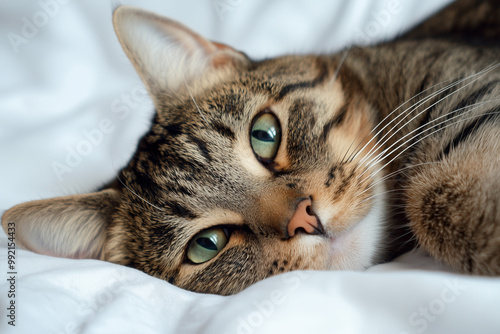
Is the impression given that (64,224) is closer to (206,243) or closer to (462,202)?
(206,243)

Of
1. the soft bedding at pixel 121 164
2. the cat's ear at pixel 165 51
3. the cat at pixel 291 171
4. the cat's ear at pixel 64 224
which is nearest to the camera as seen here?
the soft bedding at pixel 121 164

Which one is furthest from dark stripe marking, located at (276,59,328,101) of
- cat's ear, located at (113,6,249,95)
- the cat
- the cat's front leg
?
the cat's front leg

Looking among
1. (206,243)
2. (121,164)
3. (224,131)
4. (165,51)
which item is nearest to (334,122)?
(224,131)

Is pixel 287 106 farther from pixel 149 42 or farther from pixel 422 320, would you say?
pixel 422 320

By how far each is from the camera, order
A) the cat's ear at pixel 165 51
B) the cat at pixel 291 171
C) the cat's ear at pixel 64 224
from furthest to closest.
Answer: the cat's ear at pixel 165 51 < the cat's ear at pixel 64 224 < the cat at pixel 291 171

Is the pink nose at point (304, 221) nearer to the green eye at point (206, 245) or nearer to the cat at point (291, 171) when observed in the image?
the cat at point (291, 171)

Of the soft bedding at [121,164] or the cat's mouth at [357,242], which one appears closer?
the soft bedding at [121,164]

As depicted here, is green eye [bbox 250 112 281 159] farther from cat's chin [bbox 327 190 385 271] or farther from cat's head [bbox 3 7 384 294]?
cat's chin [bbox 327 190 385 271]

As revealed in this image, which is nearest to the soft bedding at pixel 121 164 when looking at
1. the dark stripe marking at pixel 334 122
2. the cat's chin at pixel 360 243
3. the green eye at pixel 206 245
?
the cat's chin at pixel 360 243
